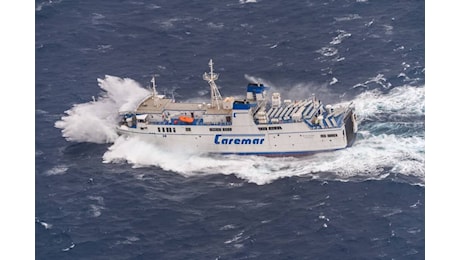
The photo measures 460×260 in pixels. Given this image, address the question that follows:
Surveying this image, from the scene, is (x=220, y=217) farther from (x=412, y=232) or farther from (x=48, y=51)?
(x=48, y=51)

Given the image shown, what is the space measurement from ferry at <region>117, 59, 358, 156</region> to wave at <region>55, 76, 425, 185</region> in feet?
5.54

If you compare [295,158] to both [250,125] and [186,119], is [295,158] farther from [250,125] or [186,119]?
[186,119]

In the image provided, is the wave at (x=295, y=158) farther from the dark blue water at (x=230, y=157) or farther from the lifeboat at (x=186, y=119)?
the lifeboat at (x=186, y=119)

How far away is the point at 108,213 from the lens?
14138 cm

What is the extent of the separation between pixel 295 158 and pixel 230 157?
1185 cm

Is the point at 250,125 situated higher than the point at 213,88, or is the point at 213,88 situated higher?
the point at 213,88

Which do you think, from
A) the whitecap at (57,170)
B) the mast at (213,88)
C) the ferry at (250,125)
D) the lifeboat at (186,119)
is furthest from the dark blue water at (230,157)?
the mast at (213,88)

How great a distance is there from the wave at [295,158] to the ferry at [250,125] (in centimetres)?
169

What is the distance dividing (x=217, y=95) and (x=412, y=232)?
52.1 metres

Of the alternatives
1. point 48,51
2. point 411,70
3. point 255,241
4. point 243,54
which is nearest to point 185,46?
point 243,54

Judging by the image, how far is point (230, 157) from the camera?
517 ft

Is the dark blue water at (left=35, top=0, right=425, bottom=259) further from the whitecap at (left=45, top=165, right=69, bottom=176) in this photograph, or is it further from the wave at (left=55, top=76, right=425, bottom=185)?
the whitecap at (left=45, top=165, right=69, bottom=176)

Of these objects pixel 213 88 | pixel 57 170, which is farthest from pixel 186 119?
pixel 57 170

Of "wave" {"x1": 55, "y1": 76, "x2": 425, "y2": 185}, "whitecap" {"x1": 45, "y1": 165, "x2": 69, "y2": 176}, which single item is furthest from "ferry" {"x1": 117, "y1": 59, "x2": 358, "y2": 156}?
"whitecap" {"x1": 45, "y1": 165, "x2": 69, "y2": 176}
